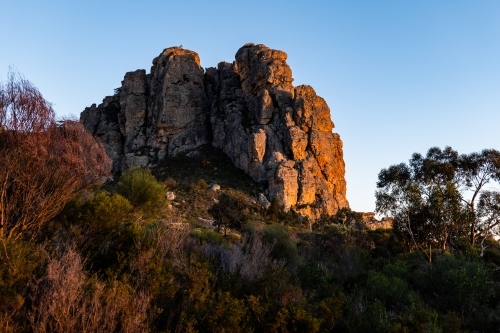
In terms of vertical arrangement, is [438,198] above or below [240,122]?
below

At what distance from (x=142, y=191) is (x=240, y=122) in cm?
3820

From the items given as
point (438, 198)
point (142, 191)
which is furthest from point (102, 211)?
point (438, 198)

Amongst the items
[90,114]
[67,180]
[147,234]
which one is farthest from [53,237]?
[90,114]

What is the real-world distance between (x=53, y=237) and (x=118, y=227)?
148 centimetres

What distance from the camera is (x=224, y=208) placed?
2853 centimetres

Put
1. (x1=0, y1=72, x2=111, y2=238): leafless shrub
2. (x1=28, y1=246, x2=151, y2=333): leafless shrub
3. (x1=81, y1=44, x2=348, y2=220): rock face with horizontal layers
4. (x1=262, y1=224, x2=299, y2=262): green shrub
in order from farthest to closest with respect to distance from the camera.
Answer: (x1=81, y1=44, x2=348, y2=220): rock face with horizontal layers → (x1=262, y1=224, x2=299, y2=262): green shrub → (x1=0, y1=72, x2=111, y2=238): leafless shrub → (x1=28, y1=246, x2=151, y2=333): leafless shrub

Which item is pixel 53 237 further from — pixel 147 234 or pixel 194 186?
pixel 194 186

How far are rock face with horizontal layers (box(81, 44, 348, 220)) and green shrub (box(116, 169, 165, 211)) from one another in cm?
2766

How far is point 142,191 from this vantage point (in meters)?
15.8

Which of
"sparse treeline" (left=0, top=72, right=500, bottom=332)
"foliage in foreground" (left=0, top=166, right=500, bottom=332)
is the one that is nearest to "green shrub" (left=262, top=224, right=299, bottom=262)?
"sparse treeline" (left=0, top=72, right=500, bottom=332)

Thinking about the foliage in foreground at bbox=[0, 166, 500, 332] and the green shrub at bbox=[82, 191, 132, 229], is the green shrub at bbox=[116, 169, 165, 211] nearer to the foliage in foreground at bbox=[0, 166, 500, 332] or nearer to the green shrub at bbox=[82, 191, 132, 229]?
the foliage in foreground at bbox=[0, 166, 500, 332]

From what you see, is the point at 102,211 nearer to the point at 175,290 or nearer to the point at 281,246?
Answer: the point at 175,290

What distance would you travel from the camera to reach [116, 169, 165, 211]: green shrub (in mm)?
15412

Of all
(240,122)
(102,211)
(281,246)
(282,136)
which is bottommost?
(281,246)
